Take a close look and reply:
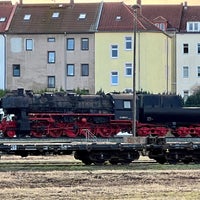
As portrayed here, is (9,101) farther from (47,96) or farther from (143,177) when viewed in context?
(143,177)

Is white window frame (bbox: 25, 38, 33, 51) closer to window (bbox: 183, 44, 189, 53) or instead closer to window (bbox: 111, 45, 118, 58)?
window (bbox: 111, 45, 118, 58)

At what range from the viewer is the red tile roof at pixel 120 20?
3834 inches

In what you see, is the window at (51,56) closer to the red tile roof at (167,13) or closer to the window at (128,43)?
the window at (128,43)

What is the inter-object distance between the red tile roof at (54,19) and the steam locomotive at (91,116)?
105ft

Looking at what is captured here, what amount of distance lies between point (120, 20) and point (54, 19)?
6.79m

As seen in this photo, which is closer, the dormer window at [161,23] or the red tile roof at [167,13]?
the dormer window at [161,23]

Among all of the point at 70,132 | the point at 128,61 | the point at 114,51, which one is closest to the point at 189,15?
the point at 128,61

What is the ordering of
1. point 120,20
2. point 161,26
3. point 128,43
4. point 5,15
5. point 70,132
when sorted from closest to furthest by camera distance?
point 70,132 → point 128,43 → point 120,20 → point 5,15 → point 161,26

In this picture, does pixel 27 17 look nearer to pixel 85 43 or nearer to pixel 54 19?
pixel 54 19

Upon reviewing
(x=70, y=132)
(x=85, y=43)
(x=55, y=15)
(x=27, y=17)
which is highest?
(x=55, y=15)

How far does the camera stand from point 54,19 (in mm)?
98250

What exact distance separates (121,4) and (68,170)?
67.0m

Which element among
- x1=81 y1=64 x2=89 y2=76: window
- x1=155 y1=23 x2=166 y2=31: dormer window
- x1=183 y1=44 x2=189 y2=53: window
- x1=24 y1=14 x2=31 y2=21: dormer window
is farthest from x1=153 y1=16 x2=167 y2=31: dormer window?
x1=24 y1=14 x2=31 y2=21: dormer window

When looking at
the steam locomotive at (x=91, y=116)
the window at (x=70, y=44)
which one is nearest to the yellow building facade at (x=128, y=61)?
the window at (x=70, y=44)
